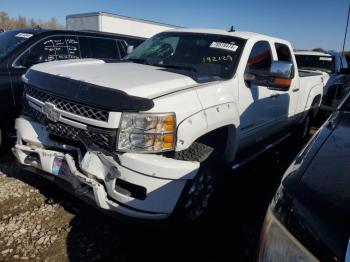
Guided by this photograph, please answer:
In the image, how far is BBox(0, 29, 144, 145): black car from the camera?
15.2ft

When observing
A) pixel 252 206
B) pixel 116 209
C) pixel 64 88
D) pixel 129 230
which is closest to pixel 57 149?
pixel 64 88

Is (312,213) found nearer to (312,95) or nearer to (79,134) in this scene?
(79,134)

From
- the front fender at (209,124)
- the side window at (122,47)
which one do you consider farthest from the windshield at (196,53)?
the side window at (122,47)

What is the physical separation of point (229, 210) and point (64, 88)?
83.9 inches

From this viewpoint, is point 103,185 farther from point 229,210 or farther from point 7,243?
point 229,210

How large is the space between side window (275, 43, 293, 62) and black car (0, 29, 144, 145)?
256 centimetres

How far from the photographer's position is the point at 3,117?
4566 mm

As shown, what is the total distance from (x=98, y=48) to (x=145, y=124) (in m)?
3.90

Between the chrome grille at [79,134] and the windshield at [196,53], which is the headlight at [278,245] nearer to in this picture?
the chrome grille at [79,134]

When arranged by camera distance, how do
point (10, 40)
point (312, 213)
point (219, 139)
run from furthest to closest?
point (10, 40), point (219, 139), point (312, 213)

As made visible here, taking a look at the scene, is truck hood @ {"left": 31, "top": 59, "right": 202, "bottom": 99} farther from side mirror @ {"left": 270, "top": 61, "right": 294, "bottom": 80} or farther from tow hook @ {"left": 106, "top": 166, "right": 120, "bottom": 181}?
side mirror @ {"left": 270, "top": 61, "right": 294, "bottom": 80}

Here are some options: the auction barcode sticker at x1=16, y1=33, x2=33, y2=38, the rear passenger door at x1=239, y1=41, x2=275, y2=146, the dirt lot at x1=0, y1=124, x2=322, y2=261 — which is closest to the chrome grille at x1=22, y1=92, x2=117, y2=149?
the dirt lot at x1=0, y1=124, x2=322, y2=261

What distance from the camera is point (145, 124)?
2541 mm

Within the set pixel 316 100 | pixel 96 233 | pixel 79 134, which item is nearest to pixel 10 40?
pixel 79 134
